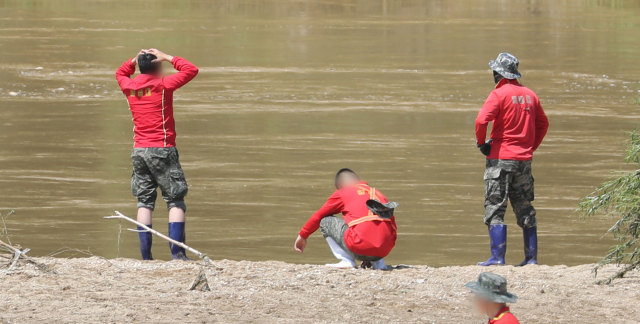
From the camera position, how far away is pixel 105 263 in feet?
24.7

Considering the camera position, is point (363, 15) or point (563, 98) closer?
point (563, 98)

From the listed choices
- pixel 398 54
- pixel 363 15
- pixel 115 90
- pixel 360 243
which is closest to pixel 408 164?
pixel 360 243

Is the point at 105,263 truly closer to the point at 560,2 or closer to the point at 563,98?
the point at 563,98

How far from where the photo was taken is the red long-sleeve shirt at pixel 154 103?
25.3ft

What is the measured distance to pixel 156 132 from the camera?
7730 millimetres

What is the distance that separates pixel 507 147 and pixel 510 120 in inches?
8.7

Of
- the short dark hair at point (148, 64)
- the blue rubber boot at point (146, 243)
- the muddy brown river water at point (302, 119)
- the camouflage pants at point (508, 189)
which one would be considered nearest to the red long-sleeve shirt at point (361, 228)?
the camouflage pants at point (508, 189)

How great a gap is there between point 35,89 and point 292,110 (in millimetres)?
5138

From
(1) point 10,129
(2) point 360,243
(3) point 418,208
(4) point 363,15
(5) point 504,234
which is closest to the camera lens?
(2) point 360,243

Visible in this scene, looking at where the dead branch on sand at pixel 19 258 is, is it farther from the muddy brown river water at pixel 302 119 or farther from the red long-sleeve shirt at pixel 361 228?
the red long-sleeve shirt at pixel 361 228

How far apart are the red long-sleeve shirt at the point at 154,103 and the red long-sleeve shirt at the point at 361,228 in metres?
1.40

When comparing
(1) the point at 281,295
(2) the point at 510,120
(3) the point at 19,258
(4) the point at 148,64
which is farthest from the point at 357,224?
(3) the point at 19,258

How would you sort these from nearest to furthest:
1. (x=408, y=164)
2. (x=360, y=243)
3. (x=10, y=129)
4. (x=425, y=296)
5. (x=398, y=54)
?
1. (x=425, y=296)
2. (x=360, y=243)
3. (x=408, y=164)
4. (x=10, y=129)
5. (x=398, y=54)

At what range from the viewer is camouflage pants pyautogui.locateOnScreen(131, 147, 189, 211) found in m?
7.68
